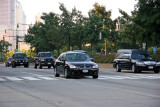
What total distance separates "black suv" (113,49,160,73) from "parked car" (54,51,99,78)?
7557 millimetres

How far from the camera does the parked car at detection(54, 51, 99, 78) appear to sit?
2261 cm

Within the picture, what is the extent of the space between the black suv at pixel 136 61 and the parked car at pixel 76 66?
7557 mm

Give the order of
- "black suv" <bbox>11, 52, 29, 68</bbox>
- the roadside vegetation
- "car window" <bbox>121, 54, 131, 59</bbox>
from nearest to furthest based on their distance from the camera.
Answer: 1. "car window" <bbox>121, 54, 131, 59</bbox>
2. the roadside vegetation
3. "black suv" <bbox>11, 52, 29, 68</bbox>

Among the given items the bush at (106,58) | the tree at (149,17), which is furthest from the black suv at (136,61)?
the bush at (106,58)

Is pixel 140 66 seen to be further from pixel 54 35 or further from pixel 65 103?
pixel 54 35

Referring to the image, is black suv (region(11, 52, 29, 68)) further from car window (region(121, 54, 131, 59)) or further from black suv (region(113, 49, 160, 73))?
car window (region(121, 54, 131, 59))

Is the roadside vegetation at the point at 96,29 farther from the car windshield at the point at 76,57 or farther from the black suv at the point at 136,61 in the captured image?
the car windshield at the point at 76,57

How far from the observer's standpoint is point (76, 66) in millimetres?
22625

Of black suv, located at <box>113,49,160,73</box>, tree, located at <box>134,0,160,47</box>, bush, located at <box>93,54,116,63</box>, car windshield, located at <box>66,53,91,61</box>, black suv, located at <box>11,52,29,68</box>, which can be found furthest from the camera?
bush, located at <box>93,54,116,63</box>

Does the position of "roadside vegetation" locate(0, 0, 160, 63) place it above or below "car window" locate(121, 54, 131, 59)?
above

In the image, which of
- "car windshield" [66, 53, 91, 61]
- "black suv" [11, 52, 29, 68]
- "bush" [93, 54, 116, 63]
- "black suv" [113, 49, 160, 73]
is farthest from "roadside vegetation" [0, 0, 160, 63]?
"car windshield" [66, 53, 91, 61]

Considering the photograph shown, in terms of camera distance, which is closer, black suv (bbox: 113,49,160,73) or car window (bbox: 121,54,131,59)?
black suv (bbox: 113,49,160,73)

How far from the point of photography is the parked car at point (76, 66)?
74.2 feet

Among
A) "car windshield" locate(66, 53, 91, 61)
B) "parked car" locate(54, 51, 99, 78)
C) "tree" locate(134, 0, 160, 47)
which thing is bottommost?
"parked car" locate(54, 51, 99, 78)
